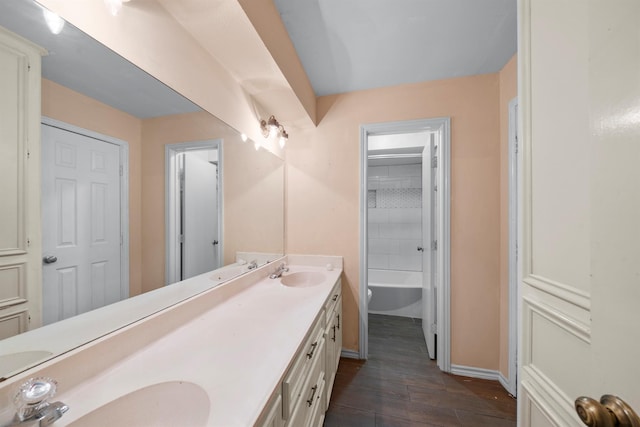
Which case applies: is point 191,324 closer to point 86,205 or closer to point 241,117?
point 86,205

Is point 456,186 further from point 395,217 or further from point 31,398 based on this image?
point 31,398

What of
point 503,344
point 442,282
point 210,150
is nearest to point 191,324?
point 210,150

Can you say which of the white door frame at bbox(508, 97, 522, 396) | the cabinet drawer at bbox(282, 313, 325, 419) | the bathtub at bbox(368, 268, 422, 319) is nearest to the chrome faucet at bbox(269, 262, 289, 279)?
the cabinet drawer at bbox(282, 313, 325, 419)

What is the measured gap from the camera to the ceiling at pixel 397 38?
1188mm

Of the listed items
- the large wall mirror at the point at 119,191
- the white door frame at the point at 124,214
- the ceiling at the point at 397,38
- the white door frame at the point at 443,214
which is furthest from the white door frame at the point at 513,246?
the white door frame at the point at 124,214

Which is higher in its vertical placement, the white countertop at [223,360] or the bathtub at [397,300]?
the white countertop at [223,360]

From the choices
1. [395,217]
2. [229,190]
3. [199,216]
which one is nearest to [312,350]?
[199,216]

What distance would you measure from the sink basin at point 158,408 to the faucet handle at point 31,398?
9 cm

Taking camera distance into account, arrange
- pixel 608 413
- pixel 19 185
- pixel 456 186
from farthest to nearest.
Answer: pixel 456 186, pixel 19 185, pixel 608 413

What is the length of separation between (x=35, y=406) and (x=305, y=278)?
4.95 ft

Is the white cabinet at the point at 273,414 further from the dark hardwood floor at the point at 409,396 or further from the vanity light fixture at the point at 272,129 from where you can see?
the vanity light fixture at the point at 272,129

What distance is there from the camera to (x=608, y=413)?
1.17 ft

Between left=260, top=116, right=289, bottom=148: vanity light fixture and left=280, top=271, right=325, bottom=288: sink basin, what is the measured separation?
3.77 ft

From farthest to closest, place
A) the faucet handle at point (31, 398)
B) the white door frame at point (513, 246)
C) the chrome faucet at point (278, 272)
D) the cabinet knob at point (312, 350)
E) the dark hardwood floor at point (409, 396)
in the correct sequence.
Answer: the chrome faucet at point (278, 272) < the white door frame at point (513, 246) < the dark hardwood floor at point (409, 396) < the cabinet knob at point (312, 350) < the faucet handle at point (31, 398)
